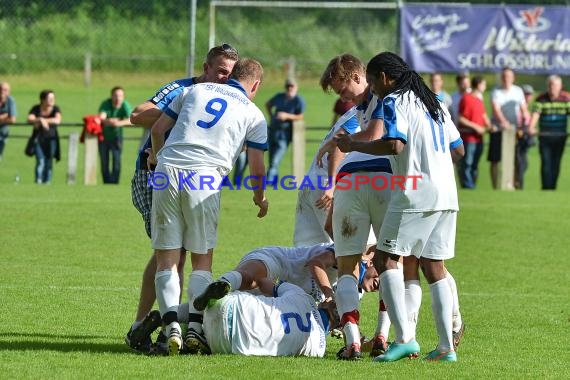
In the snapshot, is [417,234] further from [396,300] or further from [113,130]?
[113,130]

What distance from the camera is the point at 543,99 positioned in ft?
66.5

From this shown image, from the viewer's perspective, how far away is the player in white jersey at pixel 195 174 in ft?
24.2

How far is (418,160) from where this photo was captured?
7.07m

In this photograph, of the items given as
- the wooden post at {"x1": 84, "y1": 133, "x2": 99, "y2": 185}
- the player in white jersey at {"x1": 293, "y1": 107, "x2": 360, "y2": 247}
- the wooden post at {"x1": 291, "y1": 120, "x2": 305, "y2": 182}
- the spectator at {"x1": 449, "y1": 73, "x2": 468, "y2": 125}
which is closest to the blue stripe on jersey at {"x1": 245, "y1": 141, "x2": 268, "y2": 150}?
the player in white jersey at {"x1": 293, "y1": 107, "x2": 360, "y2": 247}

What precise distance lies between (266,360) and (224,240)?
6635 millimetres

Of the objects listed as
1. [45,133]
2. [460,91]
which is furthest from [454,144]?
[45,133]

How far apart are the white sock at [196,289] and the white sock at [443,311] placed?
1.43 m

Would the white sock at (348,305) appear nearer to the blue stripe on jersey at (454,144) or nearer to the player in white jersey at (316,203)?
A: the blue stripe on jersey at (454,144)

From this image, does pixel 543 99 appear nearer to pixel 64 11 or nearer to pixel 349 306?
pixel 64 11

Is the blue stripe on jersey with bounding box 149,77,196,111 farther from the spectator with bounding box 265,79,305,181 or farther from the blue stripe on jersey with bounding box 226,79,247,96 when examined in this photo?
the spectator with bounding box 265,79,305,181

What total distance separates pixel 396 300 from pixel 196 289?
1293 mm

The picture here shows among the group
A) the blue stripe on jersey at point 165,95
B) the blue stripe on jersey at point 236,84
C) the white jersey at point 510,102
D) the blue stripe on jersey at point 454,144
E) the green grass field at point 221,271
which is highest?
the white jersey at point 510,102

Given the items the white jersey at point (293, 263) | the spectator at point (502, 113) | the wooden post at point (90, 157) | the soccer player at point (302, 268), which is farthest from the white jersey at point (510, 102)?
the white jersey at point (293, 263)

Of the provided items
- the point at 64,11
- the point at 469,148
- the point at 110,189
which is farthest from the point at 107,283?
the point at 64,11
